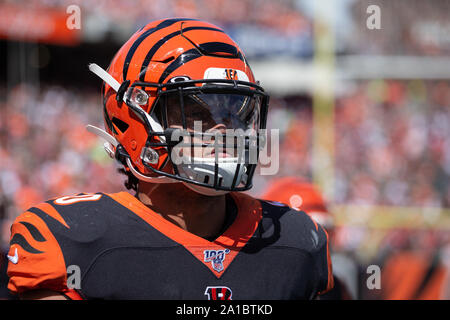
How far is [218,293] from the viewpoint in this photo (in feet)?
4.50

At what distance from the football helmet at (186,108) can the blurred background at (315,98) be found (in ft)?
15.2

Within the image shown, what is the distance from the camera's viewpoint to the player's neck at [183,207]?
58.2 inches

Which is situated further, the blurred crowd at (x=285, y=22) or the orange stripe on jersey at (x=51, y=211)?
the blurred crowd at (x=285, y=22)

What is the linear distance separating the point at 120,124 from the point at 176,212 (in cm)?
30

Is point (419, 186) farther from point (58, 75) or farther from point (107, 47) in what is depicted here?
point (58, 75)

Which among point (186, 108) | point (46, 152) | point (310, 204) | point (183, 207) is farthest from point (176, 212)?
point (46, 152)

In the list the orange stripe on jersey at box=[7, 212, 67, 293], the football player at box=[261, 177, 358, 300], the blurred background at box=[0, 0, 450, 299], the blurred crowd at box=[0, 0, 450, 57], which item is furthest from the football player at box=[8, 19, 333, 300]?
the blurred crowd at box=[0, 0, 450, 57]

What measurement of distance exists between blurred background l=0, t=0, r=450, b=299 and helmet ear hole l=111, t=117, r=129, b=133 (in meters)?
4.57

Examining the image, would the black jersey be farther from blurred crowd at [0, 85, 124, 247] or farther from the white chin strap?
blurred crowd at [0, 85, 124, 247]

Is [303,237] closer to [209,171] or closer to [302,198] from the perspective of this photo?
[209,171]

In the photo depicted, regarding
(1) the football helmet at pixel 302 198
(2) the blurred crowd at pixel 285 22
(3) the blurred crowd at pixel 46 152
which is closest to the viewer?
(1) the football helmet at pixel 302 198

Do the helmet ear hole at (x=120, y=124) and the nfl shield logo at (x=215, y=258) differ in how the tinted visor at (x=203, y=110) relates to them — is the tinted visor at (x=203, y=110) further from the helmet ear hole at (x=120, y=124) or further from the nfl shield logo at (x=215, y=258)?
the nfl shield logo at (x=215, y=258)

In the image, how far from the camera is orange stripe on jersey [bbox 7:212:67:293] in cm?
128

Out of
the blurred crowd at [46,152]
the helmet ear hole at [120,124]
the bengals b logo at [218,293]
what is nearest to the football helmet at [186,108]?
the helmet ear hole at [120,124]
